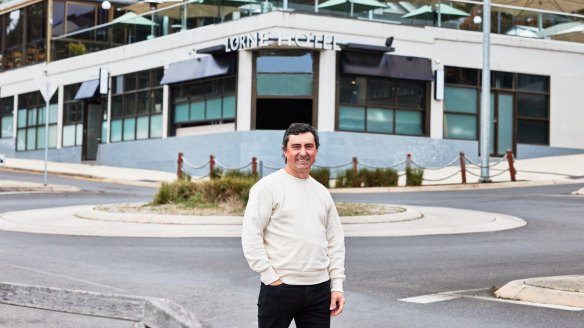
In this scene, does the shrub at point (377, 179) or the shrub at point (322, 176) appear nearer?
the shrub at point (322, 176)

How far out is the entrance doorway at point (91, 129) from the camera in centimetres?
4778

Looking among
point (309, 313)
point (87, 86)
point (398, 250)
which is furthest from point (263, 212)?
point (87, 86)

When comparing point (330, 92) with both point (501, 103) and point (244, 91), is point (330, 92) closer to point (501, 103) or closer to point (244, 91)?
point (244, 91)

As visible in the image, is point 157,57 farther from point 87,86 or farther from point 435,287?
point 435,287

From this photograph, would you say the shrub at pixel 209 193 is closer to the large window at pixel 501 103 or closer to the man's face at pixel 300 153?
the man's face at pixel 300 153

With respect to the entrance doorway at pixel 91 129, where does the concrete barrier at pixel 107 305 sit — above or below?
below

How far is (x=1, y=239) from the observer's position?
15.6 metres

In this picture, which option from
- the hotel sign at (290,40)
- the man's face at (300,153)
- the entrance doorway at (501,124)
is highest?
the hotel sign at (290,40)

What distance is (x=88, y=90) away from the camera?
4672 cm

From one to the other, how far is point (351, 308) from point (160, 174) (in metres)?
30.5

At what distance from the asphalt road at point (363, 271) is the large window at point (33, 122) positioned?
35.0m

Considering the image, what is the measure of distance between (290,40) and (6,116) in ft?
84.6

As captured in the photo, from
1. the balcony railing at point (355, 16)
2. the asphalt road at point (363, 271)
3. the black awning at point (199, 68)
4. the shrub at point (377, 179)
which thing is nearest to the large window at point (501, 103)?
the balcony railing at point (355, 16)

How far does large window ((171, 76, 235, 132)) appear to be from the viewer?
1511 inches
